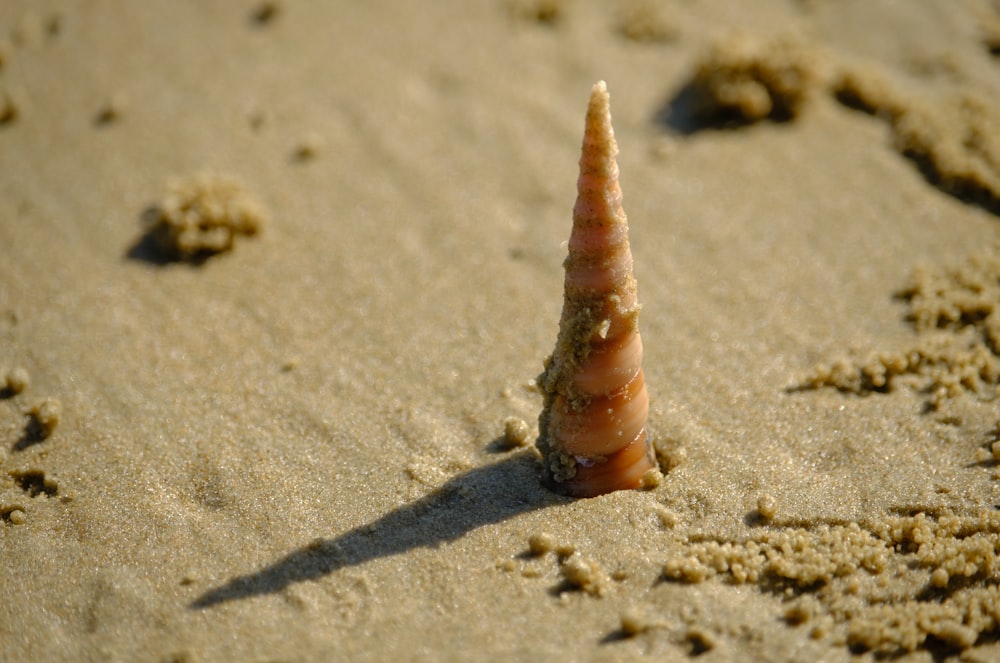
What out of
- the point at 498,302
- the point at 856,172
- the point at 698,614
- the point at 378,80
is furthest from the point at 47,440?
the point at 856,172

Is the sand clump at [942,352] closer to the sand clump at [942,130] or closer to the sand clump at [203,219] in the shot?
the sand clump at [942,130]

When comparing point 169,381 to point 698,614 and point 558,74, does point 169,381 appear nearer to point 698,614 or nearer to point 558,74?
point 698,614

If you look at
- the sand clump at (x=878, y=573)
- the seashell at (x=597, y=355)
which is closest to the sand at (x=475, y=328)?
the sand clump at (x=878, y=573)

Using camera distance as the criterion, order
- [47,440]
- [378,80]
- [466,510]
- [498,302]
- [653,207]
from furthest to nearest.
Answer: [378,80] → [653,207] → [498,302] → [47,440] → [466,510]

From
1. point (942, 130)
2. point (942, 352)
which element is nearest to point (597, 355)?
point (942, 352)

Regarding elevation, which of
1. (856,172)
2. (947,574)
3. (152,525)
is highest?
(856,172)

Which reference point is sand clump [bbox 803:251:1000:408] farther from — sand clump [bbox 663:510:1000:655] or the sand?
sand clump [bbox 663:510:1000:655]

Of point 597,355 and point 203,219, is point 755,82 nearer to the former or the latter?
point 597,355
